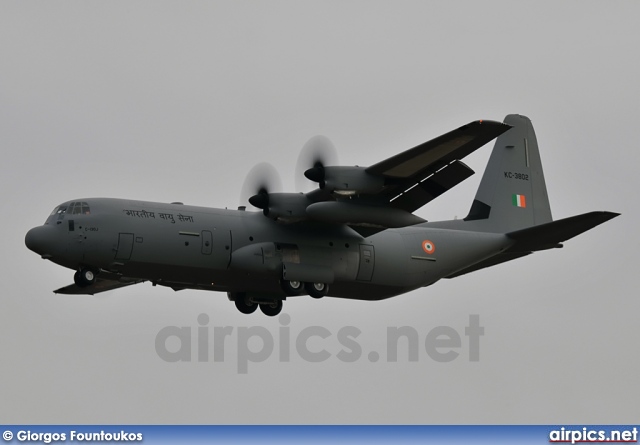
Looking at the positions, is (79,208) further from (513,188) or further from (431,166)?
(513,188)

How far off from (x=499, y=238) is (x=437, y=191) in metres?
2.98

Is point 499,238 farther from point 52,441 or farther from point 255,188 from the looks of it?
point 52,441

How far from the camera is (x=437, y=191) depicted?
2852 cm

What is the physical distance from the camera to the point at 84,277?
88.5 ft

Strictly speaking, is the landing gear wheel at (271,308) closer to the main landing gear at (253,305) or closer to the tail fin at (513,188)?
the main landing gear at (253,305)

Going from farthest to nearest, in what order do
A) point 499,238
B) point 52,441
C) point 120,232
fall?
1. point 499,238
2. point 120,232
3. point 52,441

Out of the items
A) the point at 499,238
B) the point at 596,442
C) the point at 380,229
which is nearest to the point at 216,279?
the point at 380,229

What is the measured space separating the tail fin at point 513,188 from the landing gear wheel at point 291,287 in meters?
5.44

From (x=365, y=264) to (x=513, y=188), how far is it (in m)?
5.27

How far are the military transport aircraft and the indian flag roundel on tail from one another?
75 cm

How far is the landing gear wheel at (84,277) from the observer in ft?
88.6

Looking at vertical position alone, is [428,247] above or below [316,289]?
above

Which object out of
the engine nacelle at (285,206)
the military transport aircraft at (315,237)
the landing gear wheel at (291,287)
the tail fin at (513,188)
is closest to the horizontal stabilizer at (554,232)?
the military transport aircraft at (315,237)

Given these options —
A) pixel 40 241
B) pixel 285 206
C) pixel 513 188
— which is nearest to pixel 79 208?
pixel 40 241
